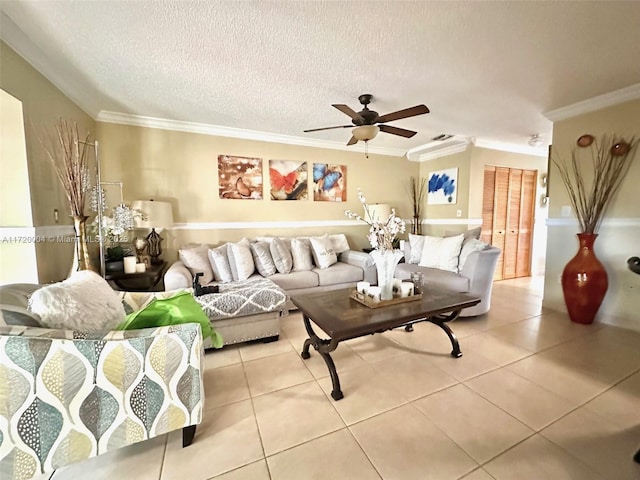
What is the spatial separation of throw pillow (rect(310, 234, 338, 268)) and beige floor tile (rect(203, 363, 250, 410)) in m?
1.80

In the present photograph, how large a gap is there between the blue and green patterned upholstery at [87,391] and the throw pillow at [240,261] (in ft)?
5.83

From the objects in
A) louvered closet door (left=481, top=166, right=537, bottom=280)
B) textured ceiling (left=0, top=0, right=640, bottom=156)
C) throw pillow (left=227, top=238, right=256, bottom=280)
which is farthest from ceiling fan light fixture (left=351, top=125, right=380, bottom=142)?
louvered closet door (left=481, top=166, right=537, bottom=280)

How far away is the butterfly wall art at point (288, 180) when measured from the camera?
3.99m

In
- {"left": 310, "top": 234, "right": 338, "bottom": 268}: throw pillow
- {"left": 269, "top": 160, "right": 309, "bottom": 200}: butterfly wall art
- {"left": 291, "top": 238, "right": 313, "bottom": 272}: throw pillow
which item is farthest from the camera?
{"left": 269, "top": 160, "right": 309, "bottom": 200}: butterfly wall art

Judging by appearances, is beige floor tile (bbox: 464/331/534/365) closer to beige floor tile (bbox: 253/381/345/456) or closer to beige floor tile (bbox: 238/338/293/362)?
beige floor tile (bbox: 253/381/345/456)

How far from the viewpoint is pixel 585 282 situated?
2736 mm

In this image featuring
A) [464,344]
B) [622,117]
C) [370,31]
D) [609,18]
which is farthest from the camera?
[622,117]

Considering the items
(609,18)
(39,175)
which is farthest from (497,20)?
(39,175)

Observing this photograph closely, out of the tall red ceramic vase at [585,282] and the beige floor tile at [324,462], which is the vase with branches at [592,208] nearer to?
the tall red ceramic vase at [585,282]

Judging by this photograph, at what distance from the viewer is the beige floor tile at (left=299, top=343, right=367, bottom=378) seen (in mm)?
2004

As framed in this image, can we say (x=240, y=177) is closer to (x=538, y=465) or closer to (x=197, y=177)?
(x=197, y=177)

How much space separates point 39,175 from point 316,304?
2370 mm

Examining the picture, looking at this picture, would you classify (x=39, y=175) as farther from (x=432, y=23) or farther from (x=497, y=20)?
(x=497, y=20)

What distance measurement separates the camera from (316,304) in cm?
204
